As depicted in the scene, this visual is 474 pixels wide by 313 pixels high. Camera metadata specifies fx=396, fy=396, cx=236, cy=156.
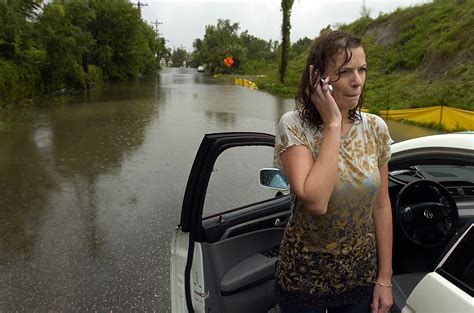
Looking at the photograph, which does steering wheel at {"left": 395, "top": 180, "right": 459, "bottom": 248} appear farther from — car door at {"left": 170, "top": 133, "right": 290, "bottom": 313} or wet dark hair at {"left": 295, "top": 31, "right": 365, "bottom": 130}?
wet dark hair at {"left": 295, "top": 31, "right": 365, "bottom": 130}

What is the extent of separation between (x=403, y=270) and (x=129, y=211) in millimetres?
3928

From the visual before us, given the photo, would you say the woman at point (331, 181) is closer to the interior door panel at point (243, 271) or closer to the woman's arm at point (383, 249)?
the woman's arm at point (383, 249)

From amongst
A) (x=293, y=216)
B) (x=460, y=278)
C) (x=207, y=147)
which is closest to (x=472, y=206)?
(x=460, y=278)

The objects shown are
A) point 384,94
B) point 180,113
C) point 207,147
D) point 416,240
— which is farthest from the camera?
point 384,94

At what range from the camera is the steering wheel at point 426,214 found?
92.1 inches

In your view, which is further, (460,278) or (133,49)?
(133,49)

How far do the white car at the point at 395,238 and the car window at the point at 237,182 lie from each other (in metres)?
2.20

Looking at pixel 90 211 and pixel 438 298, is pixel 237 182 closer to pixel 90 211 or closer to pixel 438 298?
pixel 90 211

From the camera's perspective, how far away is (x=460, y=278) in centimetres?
142

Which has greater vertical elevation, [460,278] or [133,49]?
[133,49]

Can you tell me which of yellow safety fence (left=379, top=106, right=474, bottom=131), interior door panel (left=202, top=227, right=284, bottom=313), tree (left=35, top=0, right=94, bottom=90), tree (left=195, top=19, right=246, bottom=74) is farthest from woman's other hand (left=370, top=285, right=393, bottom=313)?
tree (left=195, top=19, right=246, bottom=74)

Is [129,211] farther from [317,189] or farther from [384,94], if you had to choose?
[384,94]

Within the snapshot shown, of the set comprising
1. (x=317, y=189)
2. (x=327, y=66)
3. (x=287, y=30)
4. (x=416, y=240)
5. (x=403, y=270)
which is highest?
(x=287, y=30)

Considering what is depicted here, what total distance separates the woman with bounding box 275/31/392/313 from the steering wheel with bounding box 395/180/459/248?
0.93 m
